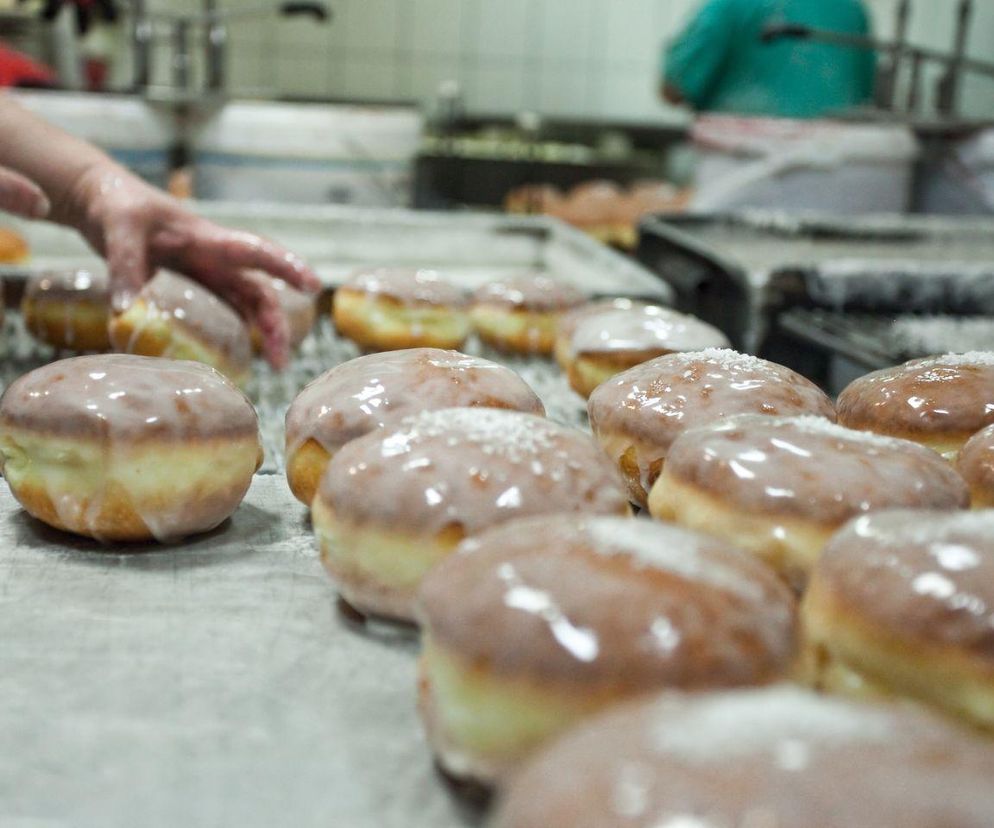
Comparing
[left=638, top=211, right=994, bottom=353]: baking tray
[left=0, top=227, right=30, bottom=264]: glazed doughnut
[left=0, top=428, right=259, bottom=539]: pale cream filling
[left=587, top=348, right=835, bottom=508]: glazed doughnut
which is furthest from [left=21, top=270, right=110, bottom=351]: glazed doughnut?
[left=638, top=211, right=994, bottom=353]: baking tray

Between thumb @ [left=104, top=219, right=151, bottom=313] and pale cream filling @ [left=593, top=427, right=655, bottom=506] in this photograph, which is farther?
thumb @ [left=104, top=219, right=151, bottom=313]

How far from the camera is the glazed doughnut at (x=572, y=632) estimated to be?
78 centimetres

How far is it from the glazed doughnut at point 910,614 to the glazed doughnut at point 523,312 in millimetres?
1580

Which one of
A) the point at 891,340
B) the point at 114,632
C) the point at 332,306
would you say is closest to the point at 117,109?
the point at 332,306

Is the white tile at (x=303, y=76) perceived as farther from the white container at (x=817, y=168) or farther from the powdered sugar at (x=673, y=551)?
the powdered sugar at (x=673, y=551)

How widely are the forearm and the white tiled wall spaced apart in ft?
19.1

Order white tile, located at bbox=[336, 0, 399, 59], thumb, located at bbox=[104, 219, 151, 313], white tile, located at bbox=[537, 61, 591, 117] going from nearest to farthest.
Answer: thumb, located at bbox=[104, 219, 151, 313] → white tile, located at bbox=[336, 0, 399, 59] → white tile, located at bbox=[537, 61, 591, 117]

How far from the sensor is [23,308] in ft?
7.70

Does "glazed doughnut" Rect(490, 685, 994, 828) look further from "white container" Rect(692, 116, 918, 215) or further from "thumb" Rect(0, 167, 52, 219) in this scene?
"white container" Rect(692, 116, 918, 215)

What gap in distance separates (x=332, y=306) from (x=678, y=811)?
87.2 inches

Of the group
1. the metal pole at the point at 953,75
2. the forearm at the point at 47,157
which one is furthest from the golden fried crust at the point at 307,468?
the metal pole at the point at 953,75

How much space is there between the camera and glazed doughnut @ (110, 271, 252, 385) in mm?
2004

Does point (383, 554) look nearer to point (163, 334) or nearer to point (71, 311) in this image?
point (163, 334)

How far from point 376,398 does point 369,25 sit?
7161mm
